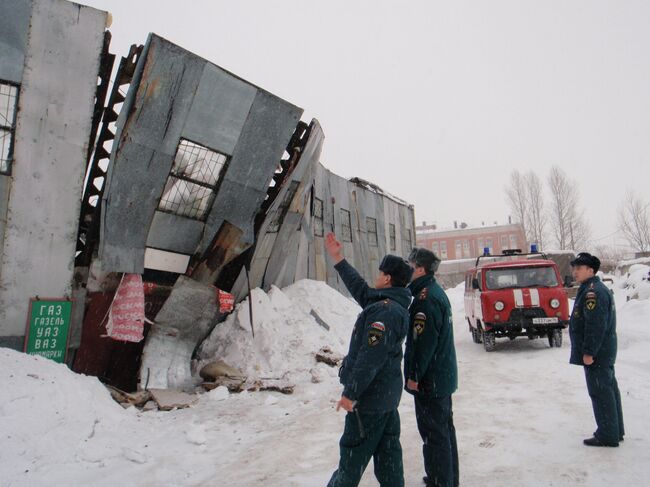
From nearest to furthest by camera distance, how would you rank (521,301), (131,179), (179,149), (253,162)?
(131,179), (179,149), (253,162), (521,301)

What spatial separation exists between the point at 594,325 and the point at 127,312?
7.24 metres

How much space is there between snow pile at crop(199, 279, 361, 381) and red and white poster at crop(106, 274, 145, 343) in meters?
1.65

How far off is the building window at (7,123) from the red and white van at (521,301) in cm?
945

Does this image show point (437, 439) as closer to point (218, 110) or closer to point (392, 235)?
point (218, 110)

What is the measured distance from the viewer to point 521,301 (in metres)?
9.45

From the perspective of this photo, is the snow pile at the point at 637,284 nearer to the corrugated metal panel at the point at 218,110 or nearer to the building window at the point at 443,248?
the corrugated metal panel at the point at 218,110

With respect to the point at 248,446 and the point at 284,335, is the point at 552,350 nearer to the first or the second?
the point at 284,335

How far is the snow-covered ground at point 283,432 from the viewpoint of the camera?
152 inches

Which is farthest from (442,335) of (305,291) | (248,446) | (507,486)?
(305,291)

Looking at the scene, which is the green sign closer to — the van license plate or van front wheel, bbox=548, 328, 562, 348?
the van license plate

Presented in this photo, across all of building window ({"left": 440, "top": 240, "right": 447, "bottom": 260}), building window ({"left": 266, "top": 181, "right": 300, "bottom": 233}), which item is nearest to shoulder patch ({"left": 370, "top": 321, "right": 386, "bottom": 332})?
building window ({"left": 266, "top": 181, "right": 300, "bottom": 233})

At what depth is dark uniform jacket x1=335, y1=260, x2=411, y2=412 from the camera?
296 cm

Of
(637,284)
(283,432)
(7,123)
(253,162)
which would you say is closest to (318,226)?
(253,162)

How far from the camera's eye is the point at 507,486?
3.49 meters
